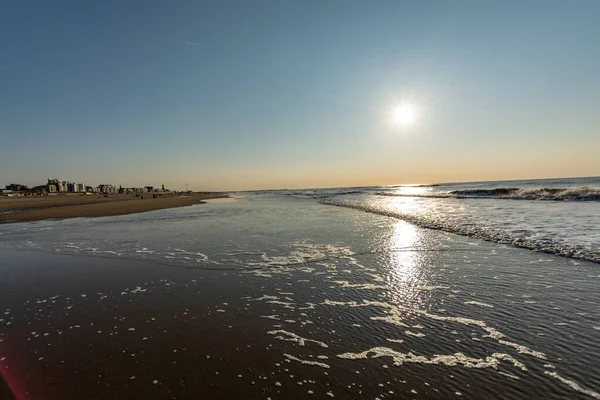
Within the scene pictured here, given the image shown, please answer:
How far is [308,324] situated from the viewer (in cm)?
538

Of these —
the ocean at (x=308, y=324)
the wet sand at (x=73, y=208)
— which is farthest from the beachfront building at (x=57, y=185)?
the ocean at (x=308, y=324)

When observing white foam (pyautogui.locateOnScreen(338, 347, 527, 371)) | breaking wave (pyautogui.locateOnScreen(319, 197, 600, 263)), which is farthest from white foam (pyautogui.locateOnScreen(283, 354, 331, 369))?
breaking wave (pyautogui.locateOnScreen(319, 197, 600, 263))

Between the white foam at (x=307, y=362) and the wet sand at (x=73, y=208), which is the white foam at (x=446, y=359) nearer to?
the white foam at (x=307, y=362)

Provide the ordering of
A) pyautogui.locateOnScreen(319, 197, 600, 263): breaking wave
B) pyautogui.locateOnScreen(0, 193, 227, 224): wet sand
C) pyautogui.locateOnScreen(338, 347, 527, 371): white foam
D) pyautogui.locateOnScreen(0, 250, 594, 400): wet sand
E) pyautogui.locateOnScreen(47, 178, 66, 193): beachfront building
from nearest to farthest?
pyautogui.locateOnScreen(0, 250, 594, 400): wet sand < pyautogui.locateOnScreen(338, 347, 527, 371): white foam < pyautogui.locateOnScreen(319, 197, 600, 263): breaking wave < pyautogui.locateOnScreen(0, 193, 227, 224): wet sand < pyautogui.locateOnScreen(47, 178, 66, 193): beachfront building

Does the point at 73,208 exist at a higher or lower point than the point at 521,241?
higher

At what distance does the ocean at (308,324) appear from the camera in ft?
12.0

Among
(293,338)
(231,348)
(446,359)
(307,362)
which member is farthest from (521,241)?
(231,348)

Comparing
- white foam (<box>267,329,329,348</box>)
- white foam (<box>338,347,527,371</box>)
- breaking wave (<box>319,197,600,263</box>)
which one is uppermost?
breaking wave (<box>319,197,600,263</box>)

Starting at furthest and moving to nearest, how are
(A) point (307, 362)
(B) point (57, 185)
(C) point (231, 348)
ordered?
(B) point (57, 185) → (C) point (231, 348) → (A) point (307, 362)

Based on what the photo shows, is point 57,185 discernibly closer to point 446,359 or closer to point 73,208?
point 73,208

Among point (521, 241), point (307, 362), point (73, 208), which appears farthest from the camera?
point (73, 208)

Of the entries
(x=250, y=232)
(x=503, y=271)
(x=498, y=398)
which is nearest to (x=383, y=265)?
(x=503, y=271)

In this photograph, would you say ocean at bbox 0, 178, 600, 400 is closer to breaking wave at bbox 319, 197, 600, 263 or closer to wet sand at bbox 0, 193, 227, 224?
breaking wave at bbox 319, 197, 600, 263

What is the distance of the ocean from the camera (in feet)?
12.0
